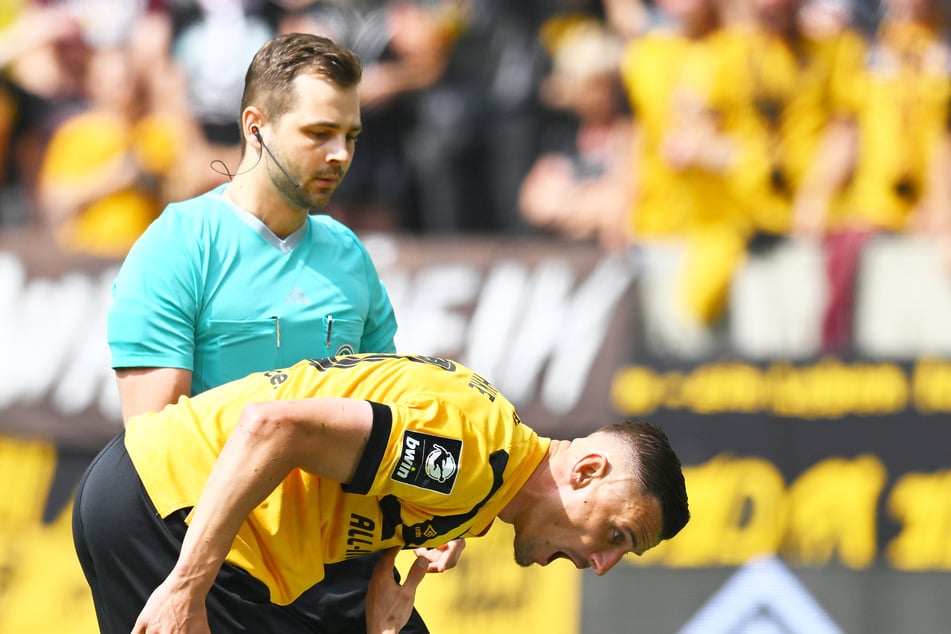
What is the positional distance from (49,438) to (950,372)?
4.43m

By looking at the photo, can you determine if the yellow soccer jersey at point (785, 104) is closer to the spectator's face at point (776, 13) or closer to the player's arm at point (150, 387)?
the spectator's face at point (776, 13)

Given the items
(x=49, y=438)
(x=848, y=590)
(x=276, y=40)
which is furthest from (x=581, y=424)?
(x=276, y=40)

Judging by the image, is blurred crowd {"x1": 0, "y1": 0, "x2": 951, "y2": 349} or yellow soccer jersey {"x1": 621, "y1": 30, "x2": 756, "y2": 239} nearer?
blurred crowd {"x1": 0, "y1": 0, "x2": 951, "y2": 349}

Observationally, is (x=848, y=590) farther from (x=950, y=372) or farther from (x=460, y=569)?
(x=460, y=569)

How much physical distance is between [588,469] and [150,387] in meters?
1.18

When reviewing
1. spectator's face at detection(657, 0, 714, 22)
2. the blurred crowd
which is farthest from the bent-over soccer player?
spectator's face at detection(657, 0, 714, 22)

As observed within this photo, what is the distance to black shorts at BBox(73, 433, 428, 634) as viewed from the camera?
345 cm

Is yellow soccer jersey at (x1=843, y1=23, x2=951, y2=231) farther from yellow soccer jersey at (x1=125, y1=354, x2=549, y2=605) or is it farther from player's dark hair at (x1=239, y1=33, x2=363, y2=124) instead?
yellow soccer jersey at (x1=125, y1=354, x2=549, y2=605)

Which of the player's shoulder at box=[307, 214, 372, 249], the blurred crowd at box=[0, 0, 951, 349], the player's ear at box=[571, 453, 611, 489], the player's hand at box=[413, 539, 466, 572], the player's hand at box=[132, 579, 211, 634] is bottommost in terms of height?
the player's hand at box=[132, 579, 211, 634]

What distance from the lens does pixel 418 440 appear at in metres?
3.18

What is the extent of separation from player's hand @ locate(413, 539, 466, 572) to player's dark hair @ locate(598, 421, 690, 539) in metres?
0.69

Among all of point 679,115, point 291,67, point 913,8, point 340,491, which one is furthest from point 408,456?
point 913,8

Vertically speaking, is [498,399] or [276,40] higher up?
[276,40]

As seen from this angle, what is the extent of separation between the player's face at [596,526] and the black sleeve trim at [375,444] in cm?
57
